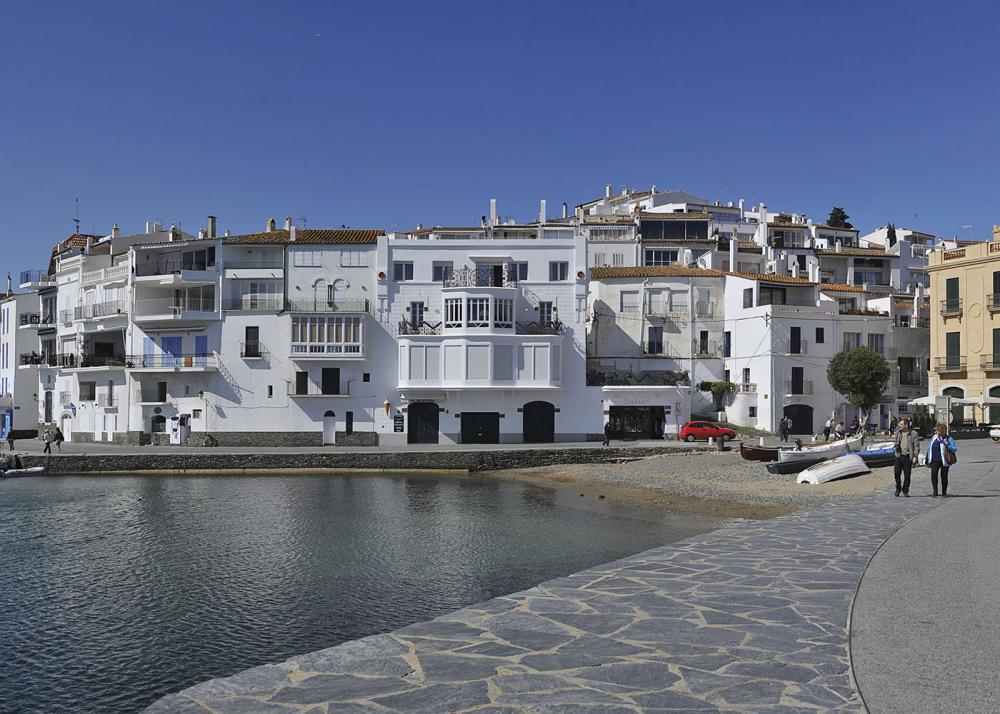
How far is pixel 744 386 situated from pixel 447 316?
21376mm

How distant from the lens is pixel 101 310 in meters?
63.9

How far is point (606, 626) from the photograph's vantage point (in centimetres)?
983

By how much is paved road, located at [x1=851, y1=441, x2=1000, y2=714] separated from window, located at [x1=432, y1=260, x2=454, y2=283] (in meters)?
44.6

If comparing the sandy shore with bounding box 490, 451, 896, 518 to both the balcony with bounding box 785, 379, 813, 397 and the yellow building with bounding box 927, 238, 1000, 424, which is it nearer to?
the balcony with bounding box 785, 379, 813, 397

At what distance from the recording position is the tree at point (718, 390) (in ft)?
202

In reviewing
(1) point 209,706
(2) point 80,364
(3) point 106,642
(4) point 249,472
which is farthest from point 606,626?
(2) point 80,364

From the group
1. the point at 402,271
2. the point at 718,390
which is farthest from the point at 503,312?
the point at 718,390

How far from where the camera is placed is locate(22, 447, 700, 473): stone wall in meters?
50.3

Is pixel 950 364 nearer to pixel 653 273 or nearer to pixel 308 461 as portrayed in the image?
pixel 653 273

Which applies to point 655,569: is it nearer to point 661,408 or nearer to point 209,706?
point 209,706

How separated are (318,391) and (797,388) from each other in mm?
32757

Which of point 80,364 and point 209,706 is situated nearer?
point 209,706

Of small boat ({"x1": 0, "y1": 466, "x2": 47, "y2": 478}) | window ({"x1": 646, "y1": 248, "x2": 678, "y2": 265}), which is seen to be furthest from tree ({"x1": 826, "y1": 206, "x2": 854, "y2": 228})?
small boat ({"x1": 0, "y1": 466, "x2": 47, "y2": 478})

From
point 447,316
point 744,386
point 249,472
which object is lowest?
point 249,472
